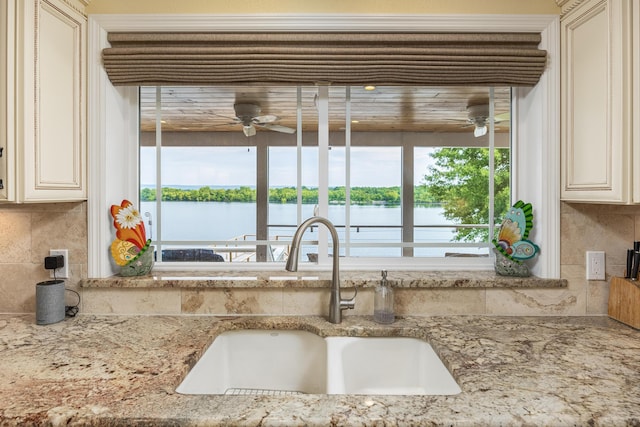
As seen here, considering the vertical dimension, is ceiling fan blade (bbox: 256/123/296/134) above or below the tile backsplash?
above

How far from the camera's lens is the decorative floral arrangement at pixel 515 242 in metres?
1.71

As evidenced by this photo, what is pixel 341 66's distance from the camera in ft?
5.49

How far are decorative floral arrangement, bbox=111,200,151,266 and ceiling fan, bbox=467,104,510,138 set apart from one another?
1583mm

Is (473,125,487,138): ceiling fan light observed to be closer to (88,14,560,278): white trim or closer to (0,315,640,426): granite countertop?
(88,14,560,278): white trim

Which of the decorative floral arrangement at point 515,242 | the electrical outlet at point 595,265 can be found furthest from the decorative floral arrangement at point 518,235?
the electrical outlet at point 595,265

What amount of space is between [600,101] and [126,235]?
192 centimetres

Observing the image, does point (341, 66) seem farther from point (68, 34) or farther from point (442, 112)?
point (68, 34)

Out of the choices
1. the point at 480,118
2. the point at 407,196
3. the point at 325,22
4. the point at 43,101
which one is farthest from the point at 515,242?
the point at 43,101

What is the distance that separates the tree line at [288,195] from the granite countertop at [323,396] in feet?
1.84

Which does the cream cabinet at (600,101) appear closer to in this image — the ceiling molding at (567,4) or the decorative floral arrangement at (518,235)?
the ceiling molding at (567,4)

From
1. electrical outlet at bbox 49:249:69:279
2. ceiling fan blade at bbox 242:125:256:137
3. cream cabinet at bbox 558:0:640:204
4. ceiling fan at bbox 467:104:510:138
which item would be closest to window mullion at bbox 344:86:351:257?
ceiling fan blade at bbox 242:125:256:137

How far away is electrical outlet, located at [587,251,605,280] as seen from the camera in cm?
169

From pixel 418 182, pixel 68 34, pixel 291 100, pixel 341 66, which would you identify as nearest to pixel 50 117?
pixel 68 34

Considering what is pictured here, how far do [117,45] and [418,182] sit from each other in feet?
4.77
